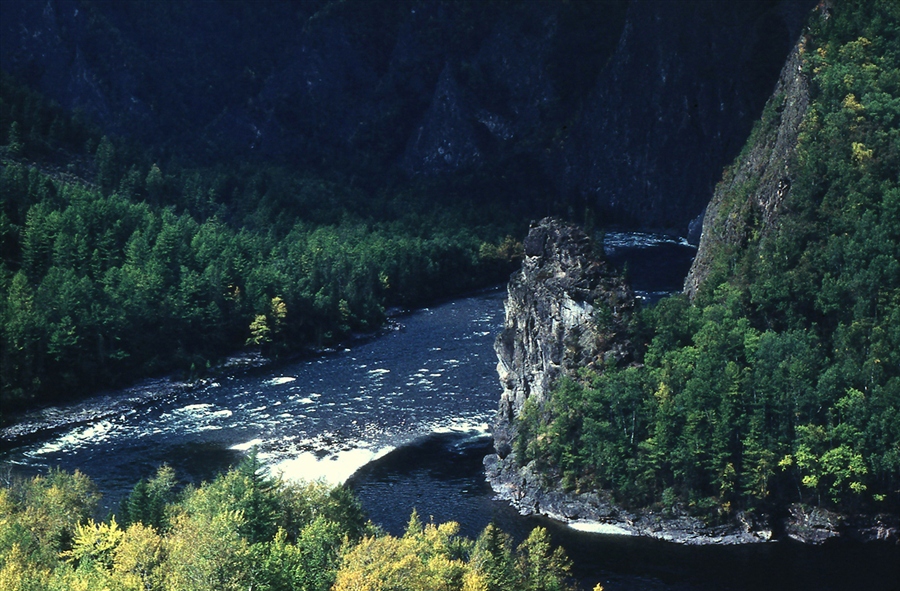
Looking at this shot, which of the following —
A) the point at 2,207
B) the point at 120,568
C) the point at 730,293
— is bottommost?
the point at 120,568

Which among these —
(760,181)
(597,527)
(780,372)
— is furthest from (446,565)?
(760,181)

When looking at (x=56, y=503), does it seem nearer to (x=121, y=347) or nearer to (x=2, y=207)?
(x=121, y=347)

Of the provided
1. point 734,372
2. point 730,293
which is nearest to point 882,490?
point 734,372

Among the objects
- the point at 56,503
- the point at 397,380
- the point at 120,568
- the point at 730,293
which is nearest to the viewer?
the point at 120,568

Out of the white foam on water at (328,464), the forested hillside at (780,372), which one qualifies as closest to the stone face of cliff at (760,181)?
the forested hillside at (780,372)

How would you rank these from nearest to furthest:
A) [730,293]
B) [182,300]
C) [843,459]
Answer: [843,459]
[730,293]
[182,300]

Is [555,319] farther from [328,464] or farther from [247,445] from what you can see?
[247,445]

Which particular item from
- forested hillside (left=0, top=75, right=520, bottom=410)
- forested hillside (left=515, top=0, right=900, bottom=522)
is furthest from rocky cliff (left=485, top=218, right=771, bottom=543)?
forested hillside (left=0, top=75, right=520, bottom=410)
